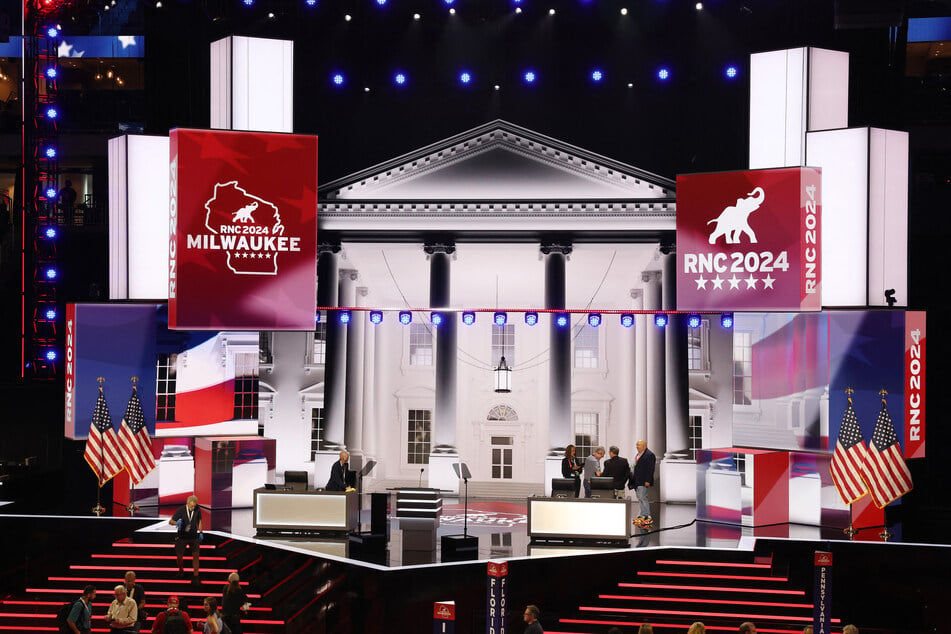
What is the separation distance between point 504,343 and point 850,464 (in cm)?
1370

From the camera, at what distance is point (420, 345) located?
31.4 metres

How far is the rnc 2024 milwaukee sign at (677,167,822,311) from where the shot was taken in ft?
65.7

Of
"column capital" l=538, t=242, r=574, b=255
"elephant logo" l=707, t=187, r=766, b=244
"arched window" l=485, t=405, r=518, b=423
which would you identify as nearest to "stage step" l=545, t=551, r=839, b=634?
"elephant logo" l=707, t=187, r=766, b=244

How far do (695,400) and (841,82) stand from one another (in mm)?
10262

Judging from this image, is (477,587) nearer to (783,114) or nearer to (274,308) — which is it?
(274,308)

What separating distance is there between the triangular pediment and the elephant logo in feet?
15.5

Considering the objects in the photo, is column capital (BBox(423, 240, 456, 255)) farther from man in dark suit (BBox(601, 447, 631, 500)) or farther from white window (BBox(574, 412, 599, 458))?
man in dark suit (BBox(601, 447, 631, 500))

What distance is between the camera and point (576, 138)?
2595 cm

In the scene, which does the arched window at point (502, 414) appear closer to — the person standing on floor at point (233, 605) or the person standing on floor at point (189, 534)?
the person standing on floor at point (189, 534)

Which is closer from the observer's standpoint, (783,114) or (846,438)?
(846,438)

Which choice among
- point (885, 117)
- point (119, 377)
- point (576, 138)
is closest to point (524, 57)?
point (576, 138)

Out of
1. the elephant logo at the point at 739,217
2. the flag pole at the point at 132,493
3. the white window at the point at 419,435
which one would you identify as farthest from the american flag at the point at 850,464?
the white window at the point at 419,435

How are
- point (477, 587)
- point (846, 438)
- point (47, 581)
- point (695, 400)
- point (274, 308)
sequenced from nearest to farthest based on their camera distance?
point (477, 587) → point (47, 581) → point (846, 438) → point (274, 308) → point (695, 400)

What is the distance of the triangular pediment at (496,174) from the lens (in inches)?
992
